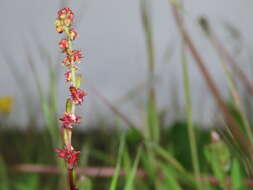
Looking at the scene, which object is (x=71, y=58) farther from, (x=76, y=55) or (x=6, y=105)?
(x=6, y=105)

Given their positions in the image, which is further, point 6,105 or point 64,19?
point 6,105

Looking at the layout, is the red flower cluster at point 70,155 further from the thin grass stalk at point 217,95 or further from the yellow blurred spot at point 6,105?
the yellow blurred spot at point 6,105

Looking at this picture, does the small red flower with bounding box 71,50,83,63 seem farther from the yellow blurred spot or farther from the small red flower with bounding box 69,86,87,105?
the yellow blurred spot

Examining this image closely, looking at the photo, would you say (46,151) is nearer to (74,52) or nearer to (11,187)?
(11,187)

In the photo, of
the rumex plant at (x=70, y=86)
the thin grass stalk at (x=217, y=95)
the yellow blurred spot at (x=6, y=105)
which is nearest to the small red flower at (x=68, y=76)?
the rumex plant at (x=70, y=86)

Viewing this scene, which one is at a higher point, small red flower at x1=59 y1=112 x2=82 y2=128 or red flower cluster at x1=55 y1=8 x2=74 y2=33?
red flower cluster at x1=55 y1=8 x2=74 y2=33

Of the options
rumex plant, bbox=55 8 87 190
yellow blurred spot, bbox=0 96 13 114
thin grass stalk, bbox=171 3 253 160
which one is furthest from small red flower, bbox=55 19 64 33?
yellow blurred spot, bbox=0 96 13 114

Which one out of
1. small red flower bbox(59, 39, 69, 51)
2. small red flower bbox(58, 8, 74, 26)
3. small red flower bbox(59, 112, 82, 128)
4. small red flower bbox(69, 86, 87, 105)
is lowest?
small red flower bbox(59, 112, 82, 128)

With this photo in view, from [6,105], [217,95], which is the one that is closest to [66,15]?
[217,95]
